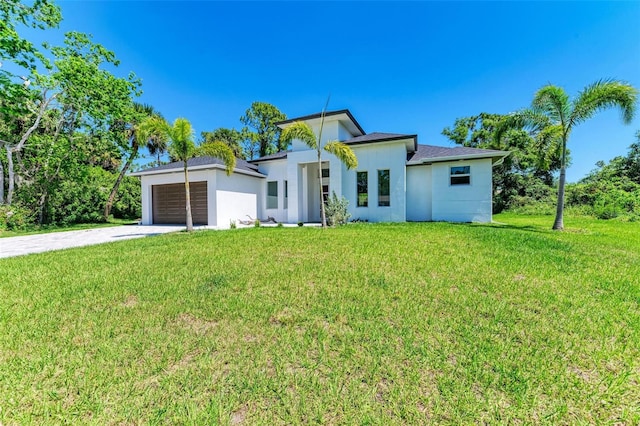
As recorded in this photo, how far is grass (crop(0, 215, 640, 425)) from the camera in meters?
2.09

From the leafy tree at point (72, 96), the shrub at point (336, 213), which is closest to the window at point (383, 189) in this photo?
the shrub at point (336, 213)

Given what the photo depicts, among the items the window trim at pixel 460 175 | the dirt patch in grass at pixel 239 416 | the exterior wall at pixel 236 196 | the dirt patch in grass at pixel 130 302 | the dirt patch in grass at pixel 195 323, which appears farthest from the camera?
the exterior wall at pixel 236 196

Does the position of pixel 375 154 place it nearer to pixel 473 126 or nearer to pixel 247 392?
pixel 247 392

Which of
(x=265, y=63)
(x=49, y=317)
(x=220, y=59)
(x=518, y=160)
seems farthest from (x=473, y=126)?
(x=49, y=317)

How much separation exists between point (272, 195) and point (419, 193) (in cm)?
1019

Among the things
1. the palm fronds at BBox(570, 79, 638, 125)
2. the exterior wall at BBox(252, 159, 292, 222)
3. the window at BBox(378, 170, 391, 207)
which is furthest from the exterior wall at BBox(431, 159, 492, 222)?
the exterior wall at BBox(252, 159, 292, 222)

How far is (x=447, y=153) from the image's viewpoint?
559 inches

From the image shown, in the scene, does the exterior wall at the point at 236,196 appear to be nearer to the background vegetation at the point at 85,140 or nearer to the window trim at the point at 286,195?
the window trim at the point at 286,195

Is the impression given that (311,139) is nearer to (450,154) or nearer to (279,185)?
(279,185)

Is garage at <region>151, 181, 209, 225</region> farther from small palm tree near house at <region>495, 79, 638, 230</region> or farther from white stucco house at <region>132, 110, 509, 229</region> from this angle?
small palm tree near house at <region>495, 79, 638, 230</region>

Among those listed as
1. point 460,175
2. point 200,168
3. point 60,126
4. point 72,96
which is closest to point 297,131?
point 200,168

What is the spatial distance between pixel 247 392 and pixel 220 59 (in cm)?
1893

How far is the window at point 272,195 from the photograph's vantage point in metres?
17.9

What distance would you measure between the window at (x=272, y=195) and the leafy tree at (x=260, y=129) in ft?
51.6
